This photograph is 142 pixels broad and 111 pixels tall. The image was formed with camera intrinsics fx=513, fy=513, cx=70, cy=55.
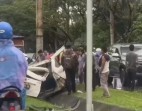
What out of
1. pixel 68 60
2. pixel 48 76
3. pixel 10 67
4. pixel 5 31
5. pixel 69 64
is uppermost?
pixel 5 31

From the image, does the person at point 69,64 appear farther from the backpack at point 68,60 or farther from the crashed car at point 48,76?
the crashed car at point 48,76

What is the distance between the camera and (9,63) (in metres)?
5.68

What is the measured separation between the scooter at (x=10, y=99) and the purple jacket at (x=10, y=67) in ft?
0.19

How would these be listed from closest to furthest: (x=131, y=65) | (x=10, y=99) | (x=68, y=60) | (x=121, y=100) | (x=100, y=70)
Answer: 1. (x=10, y=99)
2. (x=121, y=100)
3. (x=100, y=70)
4. (x=68, y=60)
5. (x=131, y=65)

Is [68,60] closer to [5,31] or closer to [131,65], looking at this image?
[131,65]

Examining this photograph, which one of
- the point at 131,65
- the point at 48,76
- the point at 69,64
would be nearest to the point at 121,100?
the point at 69,64

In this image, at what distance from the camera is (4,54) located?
5.69 meters

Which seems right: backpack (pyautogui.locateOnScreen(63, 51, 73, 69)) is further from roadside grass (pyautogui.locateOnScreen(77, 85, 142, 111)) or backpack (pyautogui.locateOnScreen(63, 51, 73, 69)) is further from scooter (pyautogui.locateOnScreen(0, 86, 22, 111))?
scooter (pyautogui.locateOnScreen(0, 86, 22, 111))

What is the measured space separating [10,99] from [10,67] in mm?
353

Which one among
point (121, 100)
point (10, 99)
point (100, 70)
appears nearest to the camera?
point (10, 99)

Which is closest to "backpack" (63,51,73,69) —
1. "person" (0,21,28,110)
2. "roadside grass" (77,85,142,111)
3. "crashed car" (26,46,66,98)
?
"crashed car" (26,46,66,98)

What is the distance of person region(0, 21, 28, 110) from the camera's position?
5617 mm

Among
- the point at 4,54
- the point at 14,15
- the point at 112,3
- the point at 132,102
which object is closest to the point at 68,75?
the point at 132,102

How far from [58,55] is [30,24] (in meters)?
32.0
